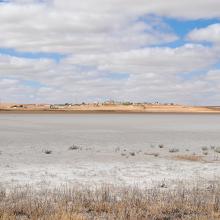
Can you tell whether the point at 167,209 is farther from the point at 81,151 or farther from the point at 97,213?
the point at 81,151

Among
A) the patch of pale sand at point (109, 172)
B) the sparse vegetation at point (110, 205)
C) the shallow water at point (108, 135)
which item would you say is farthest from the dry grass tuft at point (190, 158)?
the sparse vegetation at point (110, 205)

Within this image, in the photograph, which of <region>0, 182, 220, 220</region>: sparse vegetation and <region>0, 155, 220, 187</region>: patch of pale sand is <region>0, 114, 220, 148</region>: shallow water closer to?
<region>0, 155, 220, 187</region>: patch of pale sand

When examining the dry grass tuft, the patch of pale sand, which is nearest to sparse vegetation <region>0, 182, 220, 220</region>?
the patch of pale sand

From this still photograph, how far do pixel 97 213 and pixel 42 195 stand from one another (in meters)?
2.73

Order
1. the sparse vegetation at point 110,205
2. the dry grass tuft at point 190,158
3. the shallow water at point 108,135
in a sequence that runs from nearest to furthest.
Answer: the sparse vegetation at point 110,205, the dry grass tuft at point 190,158, the shallow water at point 108,135

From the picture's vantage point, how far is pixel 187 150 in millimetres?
31047

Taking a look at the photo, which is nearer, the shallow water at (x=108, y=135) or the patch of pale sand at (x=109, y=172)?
the patch of pale sand at (x=109, y=172)

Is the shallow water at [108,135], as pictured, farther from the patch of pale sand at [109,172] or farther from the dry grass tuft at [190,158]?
the patch of pale sand at [109,172]

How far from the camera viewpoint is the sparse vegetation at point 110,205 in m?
10.9

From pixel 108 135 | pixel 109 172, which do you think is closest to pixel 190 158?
pixel 109 172

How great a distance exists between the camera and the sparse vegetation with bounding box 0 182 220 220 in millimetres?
10945

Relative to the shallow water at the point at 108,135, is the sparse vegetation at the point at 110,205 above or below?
above

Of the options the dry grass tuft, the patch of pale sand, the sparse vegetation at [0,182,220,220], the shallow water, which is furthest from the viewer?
the shallow water

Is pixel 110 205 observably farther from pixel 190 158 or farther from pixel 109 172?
pixel 190 158
